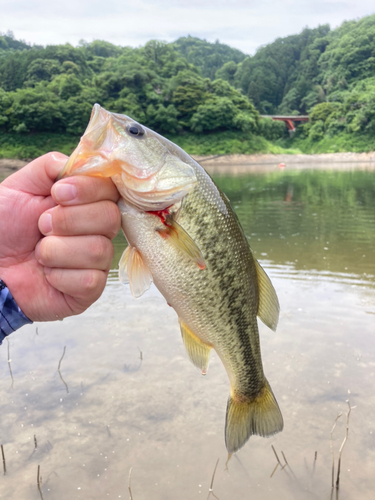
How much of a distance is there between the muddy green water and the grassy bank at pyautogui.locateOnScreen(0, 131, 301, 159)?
5367 centimetres

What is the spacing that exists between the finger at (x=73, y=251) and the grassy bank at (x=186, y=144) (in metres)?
57.5

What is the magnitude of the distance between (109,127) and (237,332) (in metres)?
1.33

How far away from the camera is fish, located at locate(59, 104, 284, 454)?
184 cm

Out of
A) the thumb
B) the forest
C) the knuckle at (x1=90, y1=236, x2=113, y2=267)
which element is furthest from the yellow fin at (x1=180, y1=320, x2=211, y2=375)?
the forest

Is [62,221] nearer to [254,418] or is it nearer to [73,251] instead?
[73,251]

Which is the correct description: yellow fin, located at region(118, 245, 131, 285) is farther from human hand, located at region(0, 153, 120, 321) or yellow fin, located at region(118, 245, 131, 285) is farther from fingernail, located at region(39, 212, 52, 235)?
fingernail, located at region(39, 212, 52, 235)

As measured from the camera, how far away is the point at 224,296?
2.17m

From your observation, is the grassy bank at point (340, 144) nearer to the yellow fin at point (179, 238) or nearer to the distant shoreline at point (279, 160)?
the distant shoreline at point (279, 160)

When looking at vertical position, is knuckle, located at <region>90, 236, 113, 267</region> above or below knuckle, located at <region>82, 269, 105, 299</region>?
above

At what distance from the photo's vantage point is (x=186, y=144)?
65312mm

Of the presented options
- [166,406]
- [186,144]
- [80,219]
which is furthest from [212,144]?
[80,219]

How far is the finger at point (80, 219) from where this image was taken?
1808 mm

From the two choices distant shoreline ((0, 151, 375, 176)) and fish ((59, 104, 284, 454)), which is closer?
fish ((59, 104, 284, 454))

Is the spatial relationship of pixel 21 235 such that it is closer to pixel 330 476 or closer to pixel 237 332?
pixel 237 332
